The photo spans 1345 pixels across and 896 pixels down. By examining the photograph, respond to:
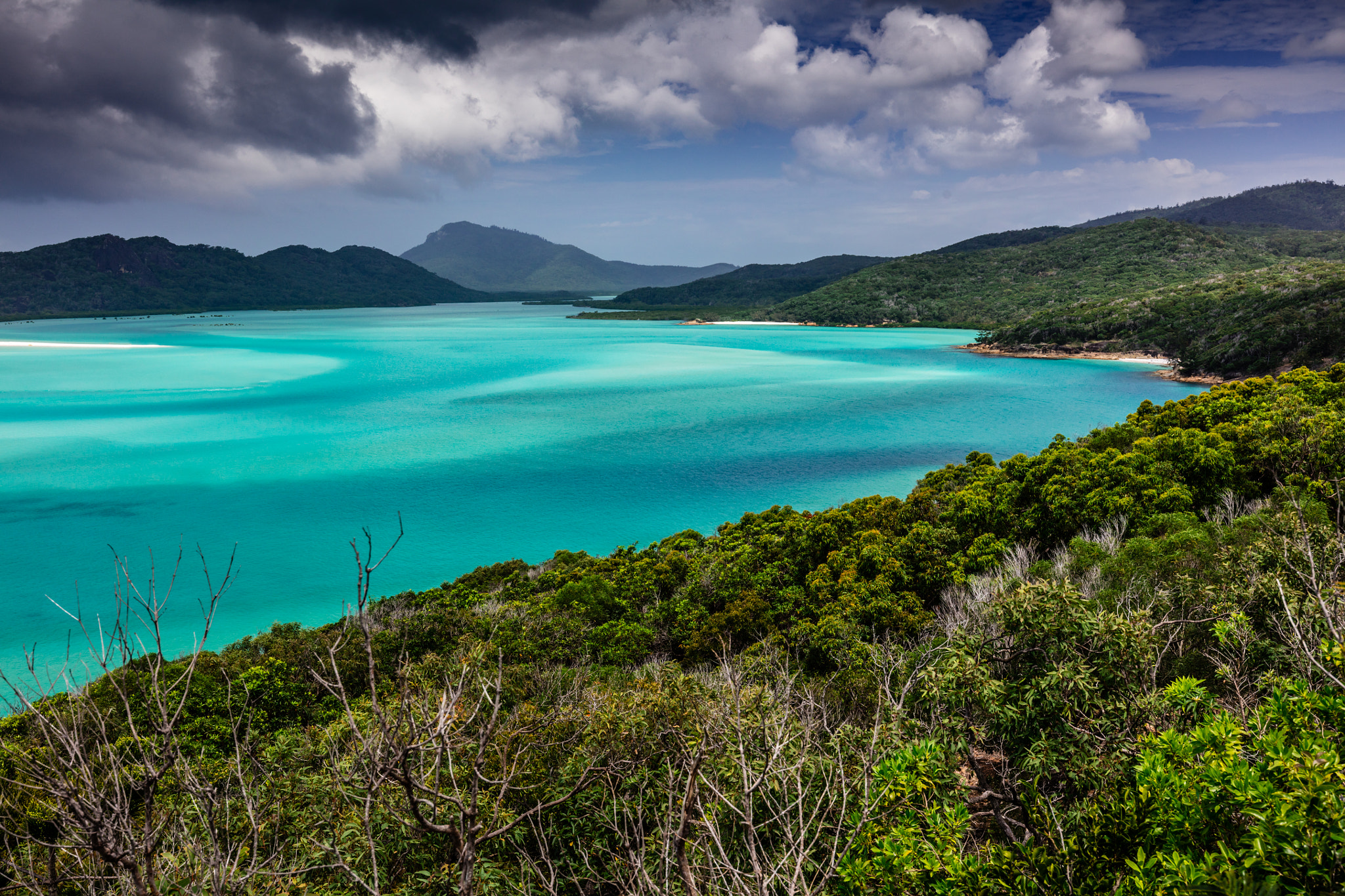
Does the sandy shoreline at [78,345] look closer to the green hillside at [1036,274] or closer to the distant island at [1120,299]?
the distant island at [1120,299]

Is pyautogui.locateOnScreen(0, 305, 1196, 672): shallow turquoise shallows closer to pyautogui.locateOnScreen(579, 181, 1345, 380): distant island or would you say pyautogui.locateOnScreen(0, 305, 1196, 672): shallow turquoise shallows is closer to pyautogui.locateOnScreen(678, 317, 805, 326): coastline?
pyautogui.locateOnScreen(579, 181, 1345, 380): distant island

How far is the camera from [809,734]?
6035 millimetres

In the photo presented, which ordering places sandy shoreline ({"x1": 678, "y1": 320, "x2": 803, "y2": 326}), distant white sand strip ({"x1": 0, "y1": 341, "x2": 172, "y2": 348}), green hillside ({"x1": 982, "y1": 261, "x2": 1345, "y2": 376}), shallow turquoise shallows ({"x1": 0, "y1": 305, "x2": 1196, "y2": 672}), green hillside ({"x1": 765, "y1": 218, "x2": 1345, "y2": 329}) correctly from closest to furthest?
shallow turquoise shallows ({"x1": 0, "y1": 305, "x2": 1196, "y2": 672}) → green hillside ({"x1": 982, "y1": 261, "x2": 1345, "y2": 376}) → distant white sand strip ({"x1": 0, "y1": 341, "x2": 172, "y2": 348}) → green hillside ({"x1": 765, "y1": 218, "x2": 1345, "y2": 329}) → sandy shoreline ({"x1": 678, "y1": 320, "x2": 803, "y2": 326})

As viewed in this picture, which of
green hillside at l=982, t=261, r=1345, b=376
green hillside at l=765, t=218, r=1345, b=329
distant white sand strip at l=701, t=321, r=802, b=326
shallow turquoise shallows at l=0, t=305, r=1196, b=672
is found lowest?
shallow turquoise shallows at l=0, t=305, r=1196, b=672

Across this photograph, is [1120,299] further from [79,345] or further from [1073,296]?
[79,345]

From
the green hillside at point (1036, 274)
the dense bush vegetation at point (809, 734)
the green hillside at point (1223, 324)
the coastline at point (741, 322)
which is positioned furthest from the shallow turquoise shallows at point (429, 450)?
the coastline at point (741, 322)

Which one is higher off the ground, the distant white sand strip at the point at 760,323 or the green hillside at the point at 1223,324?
the distant white sand strip at the point at 760,323

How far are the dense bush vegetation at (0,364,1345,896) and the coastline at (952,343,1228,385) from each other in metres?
43.0

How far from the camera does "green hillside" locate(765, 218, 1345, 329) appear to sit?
4048 inches

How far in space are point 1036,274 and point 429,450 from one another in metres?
124

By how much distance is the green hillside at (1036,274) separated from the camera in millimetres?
102812

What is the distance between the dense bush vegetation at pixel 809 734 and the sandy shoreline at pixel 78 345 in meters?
89.5

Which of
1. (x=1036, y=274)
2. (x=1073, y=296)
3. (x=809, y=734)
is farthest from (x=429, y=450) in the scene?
(x=1036, y=274)

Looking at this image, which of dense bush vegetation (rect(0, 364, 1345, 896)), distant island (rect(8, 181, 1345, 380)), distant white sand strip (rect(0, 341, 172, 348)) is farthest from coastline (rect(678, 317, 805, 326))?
dense bush vegetation (rect(0, 364, 1345, 896))
